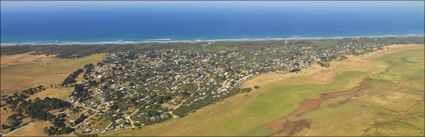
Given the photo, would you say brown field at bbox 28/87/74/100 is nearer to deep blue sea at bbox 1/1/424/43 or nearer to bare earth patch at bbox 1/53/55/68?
bare earth patch at bbox 1/53/55/68

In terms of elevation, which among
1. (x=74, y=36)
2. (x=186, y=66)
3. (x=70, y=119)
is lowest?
(x=70, y=119)

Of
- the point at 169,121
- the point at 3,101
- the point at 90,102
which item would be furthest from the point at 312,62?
the point at 3,101

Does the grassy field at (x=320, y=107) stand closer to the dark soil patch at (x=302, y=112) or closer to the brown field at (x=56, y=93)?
the dark soil patch at (x=302, y=112)

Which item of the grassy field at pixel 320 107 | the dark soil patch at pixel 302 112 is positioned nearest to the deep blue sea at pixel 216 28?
the grassy field at pixel 320 107

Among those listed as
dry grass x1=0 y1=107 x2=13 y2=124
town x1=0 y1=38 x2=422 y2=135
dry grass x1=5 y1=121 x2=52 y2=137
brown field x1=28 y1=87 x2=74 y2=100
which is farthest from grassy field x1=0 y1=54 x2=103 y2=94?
dry grass x1=5 y1=121 x2=52 y2=137

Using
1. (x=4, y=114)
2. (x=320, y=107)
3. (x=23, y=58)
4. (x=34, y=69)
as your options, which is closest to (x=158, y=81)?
(x=4, y=114)

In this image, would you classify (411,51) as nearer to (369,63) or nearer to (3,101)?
(369,63)
